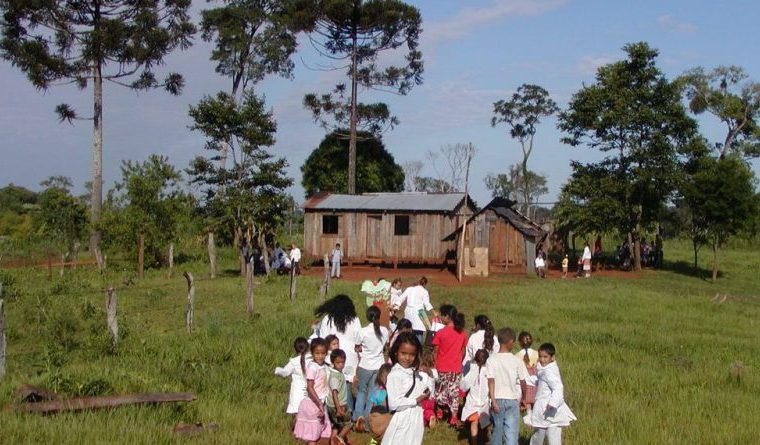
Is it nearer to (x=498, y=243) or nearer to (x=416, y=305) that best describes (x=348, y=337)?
(x=416, y=305)

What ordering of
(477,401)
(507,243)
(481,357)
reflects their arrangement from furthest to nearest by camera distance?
(507,243) → (477,401) → (481,357)

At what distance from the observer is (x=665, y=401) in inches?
409

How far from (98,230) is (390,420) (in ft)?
→ 87.7

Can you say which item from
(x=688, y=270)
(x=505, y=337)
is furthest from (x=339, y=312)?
(x=688, y=270)

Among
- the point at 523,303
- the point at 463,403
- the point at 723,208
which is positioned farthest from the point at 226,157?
the point at 463,403

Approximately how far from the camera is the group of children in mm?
6445

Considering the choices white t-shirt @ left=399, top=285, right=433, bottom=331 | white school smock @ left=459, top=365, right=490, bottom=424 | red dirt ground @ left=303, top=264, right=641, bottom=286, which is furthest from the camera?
red dirt ground @ left=303, top=264, right=641, bottom=286

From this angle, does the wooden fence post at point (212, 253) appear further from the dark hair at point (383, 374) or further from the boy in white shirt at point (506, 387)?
the dark hair at point (383, 374)

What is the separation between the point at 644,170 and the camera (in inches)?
1390

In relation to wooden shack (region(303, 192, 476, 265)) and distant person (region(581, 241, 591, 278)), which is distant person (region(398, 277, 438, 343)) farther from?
wooden shack (region(303, 192, 476, 265))

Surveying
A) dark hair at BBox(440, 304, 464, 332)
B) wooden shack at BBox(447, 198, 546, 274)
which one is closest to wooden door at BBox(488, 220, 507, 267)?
wooden shack at BBox(447, 198, 546, 274)

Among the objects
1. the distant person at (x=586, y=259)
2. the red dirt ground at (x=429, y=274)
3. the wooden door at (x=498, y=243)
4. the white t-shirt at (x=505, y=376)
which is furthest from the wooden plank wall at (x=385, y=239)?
the white t-shirt at (x=505, y=376)

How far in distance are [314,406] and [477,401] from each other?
6.88 feet

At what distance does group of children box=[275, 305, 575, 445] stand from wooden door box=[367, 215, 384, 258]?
24.4m
